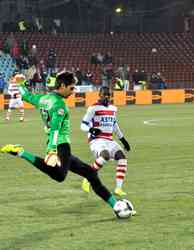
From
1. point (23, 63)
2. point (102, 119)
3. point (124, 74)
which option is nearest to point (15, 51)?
point (23, 63)

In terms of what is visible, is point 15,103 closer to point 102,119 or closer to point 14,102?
point 14,102

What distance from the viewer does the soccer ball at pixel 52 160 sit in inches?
380

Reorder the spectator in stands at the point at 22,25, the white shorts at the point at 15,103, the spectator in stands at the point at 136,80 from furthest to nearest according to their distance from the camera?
the spectator in stands at the point at 22,25, the spectator in stands at the point at 136,80, the white shorts at the point at 15,103

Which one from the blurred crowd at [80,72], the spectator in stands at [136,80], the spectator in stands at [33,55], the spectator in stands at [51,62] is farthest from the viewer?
the spectator in stands at [136,80]

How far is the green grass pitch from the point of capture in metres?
8.83

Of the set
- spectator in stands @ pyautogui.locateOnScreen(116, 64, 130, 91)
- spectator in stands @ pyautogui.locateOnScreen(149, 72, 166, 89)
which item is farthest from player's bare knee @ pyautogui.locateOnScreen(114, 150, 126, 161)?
spectator in stands @ pyautogui.locateOnScreen(149, 72, 166, 89)

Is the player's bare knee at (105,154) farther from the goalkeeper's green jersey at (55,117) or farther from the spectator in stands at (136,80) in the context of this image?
the spectator in stands at (136,80)

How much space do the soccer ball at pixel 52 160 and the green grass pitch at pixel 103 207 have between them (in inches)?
30.5

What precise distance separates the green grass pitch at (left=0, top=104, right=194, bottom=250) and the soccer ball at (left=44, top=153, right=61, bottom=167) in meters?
0.78

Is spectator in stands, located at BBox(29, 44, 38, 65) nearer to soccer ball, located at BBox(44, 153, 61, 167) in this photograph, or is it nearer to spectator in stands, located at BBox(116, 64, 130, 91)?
spectator in stands, located at BBox(116, 64, 130, 91)

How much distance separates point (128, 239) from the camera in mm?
8922

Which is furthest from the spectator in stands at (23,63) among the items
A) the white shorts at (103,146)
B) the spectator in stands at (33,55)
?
the white shorts at (103,146)

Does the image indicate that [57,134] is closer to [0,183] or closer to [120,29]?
[0,183]

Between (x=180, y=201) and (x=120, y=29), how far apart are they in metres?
40.3
